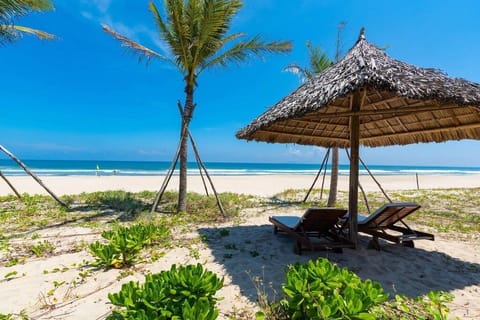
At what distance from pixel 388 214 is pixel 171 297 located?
12.3 feet

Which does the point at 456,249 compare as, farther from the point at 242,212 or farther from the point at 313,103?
the point at 242,212

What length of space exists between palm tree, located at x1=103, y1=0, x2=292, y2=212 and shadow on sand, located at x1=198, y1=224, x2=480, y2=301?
3602 millimetres

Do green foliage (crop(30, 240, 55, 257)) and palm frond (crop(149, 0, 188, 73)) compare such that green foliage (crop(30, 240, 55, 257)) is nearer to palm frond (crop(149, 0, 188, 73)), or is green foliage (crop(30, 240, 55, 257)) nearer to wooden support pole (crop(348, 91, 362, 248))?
wooden support pole (crop(348, 91, 362, 248))

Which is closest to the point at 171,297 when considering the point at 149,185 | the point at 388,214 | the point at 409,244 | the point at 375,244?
the point at 375,244

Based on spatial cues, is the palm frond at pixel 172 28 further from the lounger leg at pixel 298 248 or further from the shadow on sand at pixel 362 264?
the lounger leg at pixel 298 248

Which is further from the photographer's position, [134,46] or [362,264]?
[134,46]

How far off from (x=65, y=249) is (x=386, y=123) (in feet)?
22.2

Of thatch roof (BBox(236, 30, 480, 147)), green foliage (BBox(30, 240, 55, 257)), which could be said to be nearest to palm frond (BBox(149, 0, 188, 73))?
thatch roof (BBox(236, 30, 480, 147))

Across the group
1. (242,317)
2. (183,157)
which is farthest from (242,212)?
(242,317)

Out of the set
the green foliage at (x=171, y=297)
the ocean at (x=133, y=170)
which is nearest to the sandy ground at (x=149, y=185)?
the ocean at (x=133, y=170)

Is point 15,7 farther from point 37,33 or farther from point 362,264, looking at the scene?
point 362,264

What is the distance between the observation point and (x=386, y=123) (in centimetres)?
586

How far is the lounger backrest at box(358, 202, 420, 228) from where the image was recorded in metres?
4.18

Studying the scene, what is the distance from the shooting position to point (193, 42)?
673 centimetres
